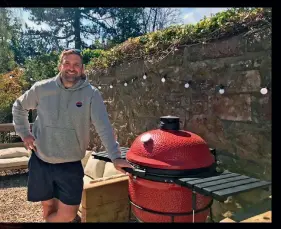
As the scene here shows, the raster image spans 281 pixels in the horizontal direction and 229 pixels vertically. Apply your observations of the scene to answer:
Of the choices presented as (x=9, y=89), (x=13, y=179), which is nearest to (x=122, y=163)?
(x=13, y=179)

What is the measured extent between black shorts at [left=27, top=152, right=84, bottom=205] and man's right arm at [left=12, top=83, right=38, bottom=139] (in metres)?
0.21

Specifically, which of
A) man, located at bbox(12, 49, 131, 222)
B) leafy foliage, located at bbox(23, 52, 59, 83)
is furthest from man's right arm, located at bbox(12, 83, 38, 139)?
leafy foliage, located at bbox(23, 52, 59, 83)

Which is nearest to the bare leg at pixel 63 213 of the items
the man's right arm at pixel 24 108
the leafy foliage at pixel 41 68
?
the man's right arm at pixel 24 108

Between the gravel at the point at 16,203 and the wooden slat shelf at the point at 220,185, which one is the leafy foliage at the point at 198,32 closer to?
the wooden slat shelf at the point at 220,185

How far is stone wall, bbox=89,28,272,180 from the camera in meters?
2.63

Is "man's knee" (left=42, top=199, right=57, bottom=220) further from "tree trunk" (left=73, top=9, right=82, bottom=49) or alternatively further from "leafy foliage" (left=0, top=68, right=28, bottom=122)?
"tree trunk" (left=73, top=9, right=82, bottom=49)

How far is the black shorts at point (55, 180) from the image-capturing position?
7.68ft

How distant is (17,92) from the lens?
31.8ft

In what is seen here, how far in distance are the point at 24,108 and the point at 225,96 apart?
191 centimetres

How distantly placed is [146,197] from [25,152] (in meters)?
4.38

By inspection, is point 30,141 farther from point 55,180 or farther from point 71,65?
point 71,65

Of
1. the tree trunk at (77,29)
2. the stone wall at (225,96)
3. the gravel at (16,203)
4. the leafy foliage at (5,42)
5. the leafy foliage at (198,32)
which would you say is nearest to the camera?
the stone wall at (225,96)

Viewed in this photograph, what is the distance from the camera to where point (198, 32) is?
328 cm
